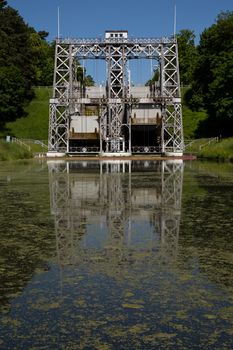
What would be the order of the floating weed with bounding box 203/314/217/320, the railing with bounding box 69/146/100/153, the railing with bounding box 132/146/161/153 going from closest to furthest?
the floating weed with bounding box 203/314/217/320, the railing with bounding box 69/146/100/153, the railing with bounding box 132/146/161/153

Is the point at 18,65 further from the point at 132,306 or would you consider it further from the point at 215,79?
the point at 132,306

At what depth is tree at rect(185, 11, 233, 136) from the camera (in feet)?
186

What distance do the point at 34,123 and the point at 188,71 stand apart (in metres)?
33.2

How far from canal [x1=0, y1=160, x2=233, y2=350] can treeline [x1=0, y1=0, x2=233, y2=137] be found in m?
48.2

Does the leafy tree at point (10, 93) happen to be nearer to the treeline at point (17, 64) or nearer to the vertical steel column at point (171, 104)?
the treeline at point (17, 64)

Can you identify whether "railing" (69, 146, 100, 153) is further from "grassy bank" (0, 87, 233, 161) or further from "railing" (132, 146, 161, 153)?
"railing" (132, 146, 161, 153)

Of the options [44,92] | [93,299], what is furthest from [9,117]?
[93,299]

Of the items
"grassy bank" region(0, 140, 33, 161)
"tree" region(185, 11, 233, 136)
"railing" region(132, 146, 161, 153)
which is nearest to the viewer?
"grassy bank" region(0, 140, 33, 161)

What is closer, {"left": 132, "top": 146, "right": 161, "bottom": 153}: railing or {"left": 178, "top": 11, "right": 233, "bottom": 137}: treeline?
{"left": 178, "top": 11, "right": 233, "bottom": 137}: treeline

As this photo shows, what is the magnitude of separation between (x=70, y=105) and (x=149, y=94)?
11.2 m

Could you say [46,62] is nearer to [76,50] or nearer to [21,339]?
[76,50]

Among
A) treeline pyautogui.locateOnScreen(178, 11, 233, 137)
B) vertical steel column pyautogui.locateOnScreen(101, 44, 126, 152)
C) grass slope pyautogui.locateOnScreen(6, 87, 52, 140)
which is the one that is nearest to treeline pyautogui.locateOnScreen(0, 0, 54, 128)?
grass slope pyautogui.locateOnScreen(6, 87, 52, 140)

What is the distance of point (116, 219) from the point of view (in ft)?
32.6

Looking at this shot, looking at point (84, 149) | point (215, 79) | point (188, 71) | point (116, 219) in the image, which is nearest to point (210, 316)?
point (116, 219)
